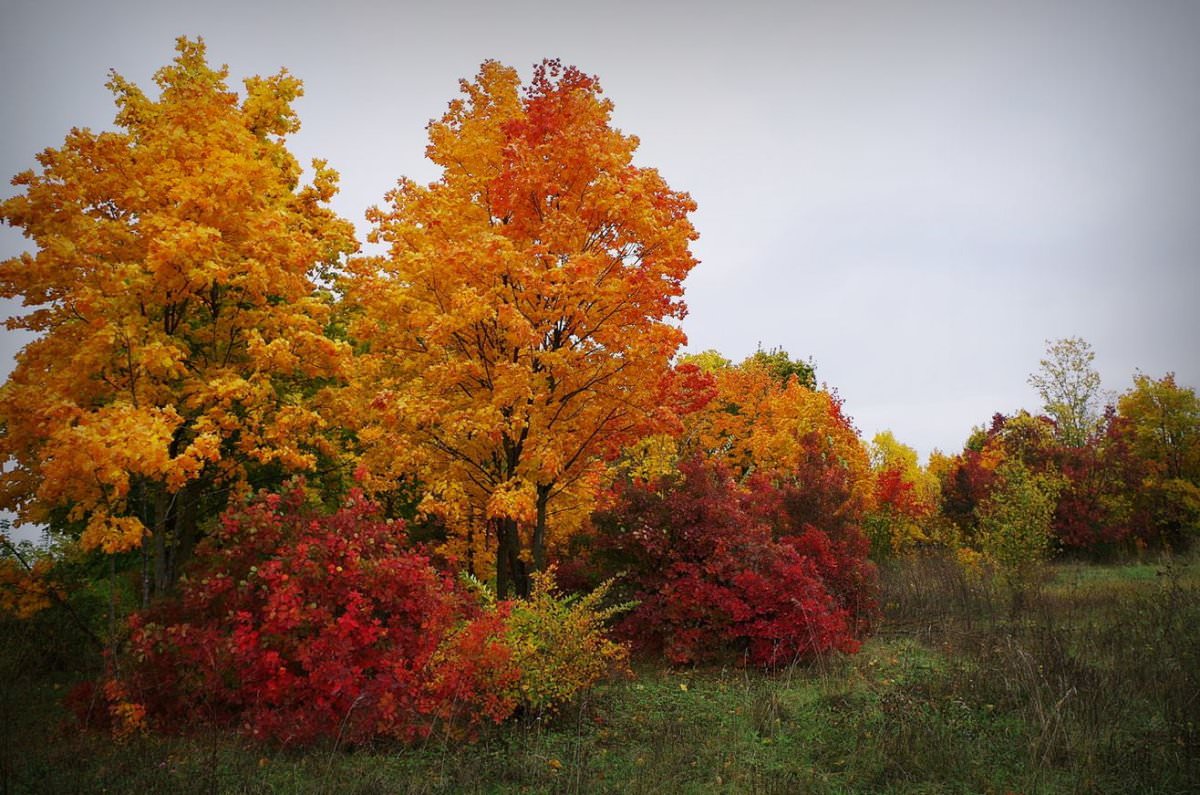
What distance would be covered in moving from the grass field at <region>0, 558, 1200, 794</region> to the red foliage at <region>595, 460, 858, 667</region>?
0.50 metres

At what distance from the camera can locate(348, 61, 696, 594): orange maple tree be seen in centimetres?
981

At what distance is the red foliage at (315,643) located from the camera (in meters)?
6.57

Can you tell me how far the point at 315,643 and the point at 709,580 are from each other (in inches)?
234

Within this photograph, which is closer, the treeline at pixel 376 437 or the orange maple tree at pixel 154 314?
the treeline at pixel 376 437

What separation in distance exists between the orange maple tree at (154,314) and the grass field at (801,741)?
283 centimetres

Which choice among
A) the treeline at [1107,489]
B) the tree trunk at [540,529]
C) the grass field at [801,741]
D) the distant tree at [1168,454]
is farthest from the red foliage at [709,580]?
the distant tree at [1168,454]

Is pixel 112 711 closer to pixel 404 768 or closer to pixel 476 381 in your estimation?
pixel 404 768

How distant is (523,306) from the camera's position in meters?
10.6

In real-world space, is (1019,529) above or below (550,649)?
above

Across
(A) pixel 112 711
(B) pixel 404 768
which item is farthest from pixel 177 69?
(B) pixel 404 768

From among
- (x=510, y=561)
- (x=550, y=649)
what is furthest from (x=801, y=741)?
(x=510, y=561)

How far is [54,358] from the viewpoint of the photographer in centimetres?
905

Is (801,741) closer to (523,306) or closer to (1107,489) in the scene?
(523,306)

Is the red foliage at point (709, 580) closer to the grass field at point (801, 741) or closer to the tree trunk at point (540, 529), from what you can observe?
the grass field at point (801, 741)
